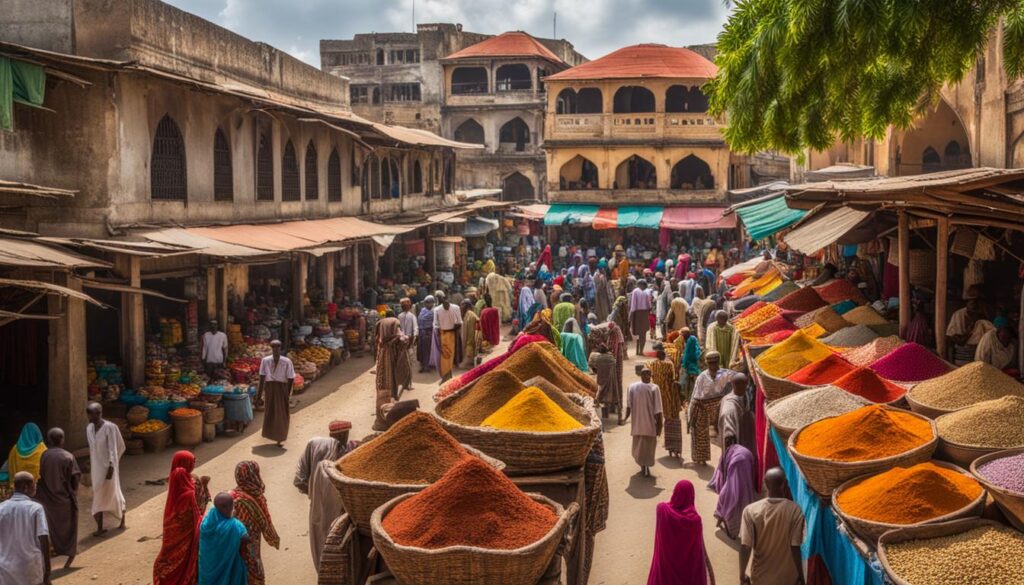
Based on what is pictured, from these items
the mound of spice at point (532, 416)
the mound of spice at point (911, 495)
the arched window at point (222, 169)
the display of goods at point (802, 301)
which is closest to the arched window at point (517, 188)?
the arched window at point (222, 169)

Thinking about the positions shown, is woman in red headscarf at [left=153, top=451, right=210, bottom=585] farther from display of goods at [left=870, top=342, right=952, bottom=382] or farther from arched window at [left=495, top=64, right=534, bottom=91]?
arched window at [left=495, top=64, right=534, bottom=91]

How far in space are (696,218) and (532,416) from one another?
2659 centimetres

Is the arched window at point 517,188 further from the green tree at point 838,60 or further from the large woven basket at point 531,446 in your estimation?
the large woven basket at point 531,446

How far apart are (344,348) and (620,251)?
585 inches

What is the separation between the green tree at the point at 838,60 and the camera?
26.3ft

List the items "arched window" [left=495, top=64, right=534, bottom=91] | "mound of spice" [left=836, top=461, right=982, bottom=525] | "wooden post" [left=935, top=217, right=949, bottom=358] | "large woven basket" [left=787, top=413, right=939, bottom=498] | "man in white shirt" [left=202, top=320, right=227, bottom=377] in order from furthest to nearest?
A: "arched window" [left=495, top=64, right=534, bottom=91]
"man in white shirt" [left=202, top=320, right=227, bottom=377]
"wooden post" [left=935, top=217, right=949, bottom=358]
"large woven basket" [left=787, top=413, right=939, bottom=498]
"mound of spice" [left=836, top=461, right=982, bottom=525]

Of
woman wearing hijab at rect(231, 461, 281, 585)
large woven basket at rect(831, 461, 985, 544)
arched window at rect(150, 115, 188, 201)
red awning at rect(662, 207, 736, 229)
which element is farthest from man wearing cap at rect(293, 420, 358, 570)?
red awning at rect(662, 207, 736, 229)

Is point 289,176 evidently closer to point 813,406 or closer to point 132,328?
point 132,328

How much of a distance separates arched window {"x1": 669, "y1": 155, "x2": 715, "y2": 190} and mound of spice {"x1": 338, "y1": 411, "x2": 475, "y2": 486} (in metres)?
30.0

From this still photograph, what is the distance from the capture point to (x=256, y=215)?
18094mm

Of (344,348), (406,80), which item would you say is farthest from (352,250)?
(406,80)

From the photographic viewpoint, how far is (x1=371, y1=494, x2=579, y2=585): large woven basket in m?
5.15

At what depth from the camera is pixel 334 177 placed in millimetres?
22672

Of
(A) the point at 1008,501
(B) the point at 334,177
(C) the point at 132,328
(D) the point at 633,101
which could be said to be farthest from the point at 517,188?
(A) the point at 1008,501
